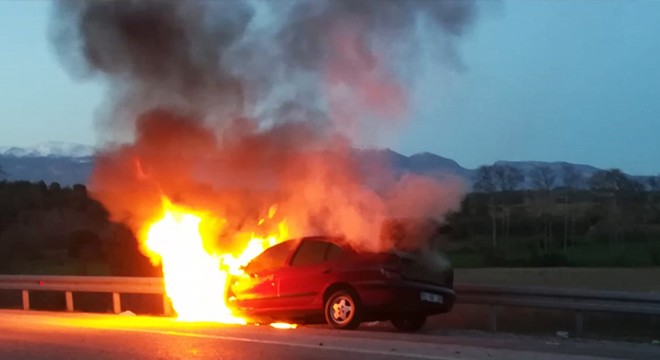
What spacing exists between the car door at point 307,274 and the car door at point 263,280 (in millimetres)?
153

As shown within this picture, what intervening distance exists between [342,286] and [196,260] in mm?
3955

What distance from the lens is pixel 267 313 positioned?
14.4 meters

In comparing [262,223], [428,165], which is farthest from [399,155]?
[262,223]

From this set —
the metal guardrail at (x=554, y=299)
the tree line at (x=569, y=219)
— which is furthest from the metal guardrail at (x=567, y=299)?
the tree line at (x=569, y=219)

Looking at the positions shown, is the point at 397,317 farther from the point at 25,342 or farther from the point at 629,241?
the point at 629,241

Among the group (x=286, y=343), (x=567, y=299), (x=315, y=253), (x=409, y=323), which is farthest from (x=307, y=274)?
(x=567, y=299)

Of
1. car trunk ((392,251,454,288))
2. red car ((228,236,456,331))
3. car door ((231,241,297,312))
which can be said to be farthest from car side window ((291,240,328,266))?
car trunk ((392,251,454,288))

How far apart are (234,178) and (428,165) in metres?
4.30

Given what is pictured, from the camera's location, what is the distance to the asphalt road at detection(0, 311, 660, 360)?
10.1 meters

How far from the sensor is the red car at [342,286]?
13.2 metres

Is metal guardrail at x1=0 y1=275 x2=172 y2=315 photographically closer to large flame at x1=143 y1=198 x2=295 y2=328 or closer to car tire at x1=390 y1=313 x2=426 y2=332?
large flame at x1=143 y1=198 x2=295 y2=328

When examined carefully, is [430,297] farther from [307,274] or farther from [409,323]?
[307,274]

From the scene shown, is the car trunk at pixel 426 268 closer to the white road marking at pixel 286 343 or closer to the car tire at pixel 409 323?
the car tire at pixel 409 323

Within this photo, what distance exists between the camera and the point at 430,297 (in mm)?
13359
